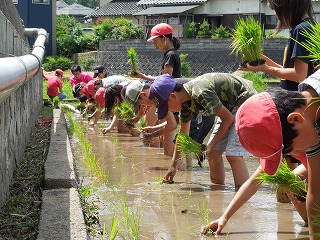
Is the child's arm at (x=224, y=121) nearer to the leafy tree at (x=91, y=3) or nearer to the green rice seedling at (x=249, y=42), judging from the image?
the green rice seedling at (x=249, y=42)

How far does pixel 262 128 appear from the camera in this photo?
2.71 metres

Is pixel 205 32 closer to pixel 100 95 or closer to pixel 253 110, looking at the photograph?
pixel 100 95

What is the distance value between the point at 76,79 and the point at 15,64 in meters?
12.2

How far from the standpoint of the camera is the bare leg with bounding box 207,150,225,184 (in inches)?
245

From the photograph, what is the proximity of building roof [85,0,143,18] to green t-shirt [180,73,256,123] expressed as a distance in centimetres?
4071

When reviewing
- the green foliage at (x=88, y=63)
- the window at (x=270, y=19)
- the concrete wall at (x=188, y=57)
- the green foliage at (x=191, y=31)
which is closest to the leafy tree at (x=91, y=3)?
the window at (x=270, y=19)

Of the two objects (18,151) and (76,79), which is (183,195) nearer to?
(18,151)

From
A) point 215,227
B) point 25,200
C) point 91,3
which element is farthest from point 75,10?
point 215,227

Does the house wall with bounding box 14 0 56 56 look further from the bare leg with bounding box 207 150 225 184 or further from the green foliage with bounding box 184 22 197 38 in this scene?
the bare leg with bounding box 207 150 225 184

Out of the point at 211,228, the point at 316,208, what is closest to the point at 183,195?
the point at 211,228

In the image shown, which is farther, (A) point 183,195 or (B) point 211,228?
(A) point 183,195

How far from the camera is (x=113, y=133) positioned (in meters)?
11.4

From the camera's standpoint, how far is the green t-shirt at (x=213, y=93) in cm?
552

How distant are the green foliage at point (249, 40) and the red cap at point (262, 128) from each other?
1.95 meters
